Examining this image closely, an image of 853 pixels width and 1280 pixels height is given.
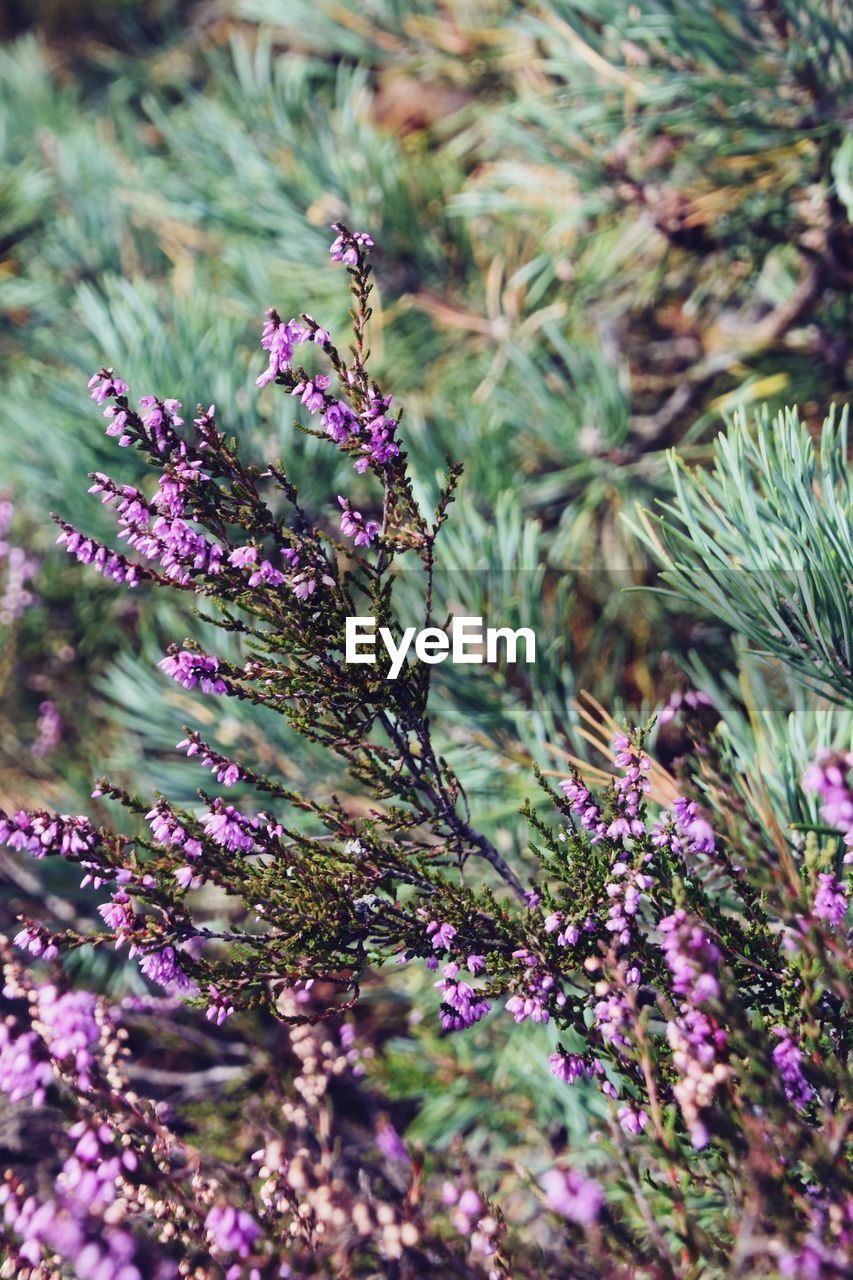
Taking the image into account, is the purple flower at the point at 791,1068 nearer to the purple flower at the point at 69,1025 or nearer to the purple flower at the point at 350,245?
the purple flower at the point at 69,1025

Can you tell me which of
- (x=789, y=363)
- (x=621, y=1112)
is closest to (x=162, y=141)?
(x=789, y=363)

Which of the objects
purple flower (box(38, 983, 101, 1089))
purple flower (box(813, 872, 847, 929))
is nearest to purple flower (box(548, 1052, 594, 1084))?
purple flower (box(813, 872, 847, 929))

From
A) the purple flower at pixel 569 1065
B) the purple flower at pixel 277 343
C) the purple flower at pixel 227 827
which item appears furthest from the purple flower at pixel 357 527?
the purple flower at pixel 569 1065

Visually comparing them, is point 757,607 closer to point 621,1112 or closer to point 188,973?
point 621,1112

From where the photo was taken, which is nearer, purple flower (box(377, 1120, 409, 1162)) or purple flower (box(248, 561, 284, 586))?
purple flower (box(248, 561, 284, 586))

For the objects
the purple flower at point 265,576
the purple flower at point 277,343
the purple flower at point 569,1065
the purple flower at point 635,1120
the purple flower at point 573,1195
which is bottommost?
the purple flower at point 573,1195

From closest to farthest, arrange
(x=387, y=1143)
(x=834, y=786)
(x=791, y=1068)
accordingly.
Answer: (x=834, y=786), (x=791, y=1068), (x=387, y=1143)

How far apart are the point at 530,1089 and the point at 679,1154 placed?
0.70 metres

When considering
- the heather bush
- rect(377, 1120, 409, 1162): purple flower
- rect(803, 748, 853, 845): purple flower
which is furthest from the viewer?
rect(377, 1120, 409, 1162): purple flower

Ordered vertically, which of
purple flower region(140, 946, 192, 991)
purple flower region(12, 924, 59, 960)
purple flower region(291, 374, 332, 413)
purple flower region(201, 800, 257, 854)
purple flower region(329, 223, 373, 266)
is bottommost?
purple flower region(140, 946, 192, 991)

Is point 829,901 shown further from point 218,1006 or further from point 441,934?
point 218,1006

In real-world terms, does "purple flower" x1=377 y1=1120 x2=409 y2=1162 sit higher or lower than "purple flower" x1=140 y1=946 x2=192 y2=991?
lower

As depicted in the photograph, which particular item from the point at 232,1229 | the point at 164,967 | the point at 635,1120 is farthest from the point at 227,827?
the point at 635,1120

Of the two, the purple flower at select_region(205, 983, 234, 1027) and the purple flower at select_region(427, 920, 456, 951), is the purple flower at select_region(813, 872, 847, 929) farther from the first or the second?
the purple flower at select_region(205, 983, 234, 1027)
